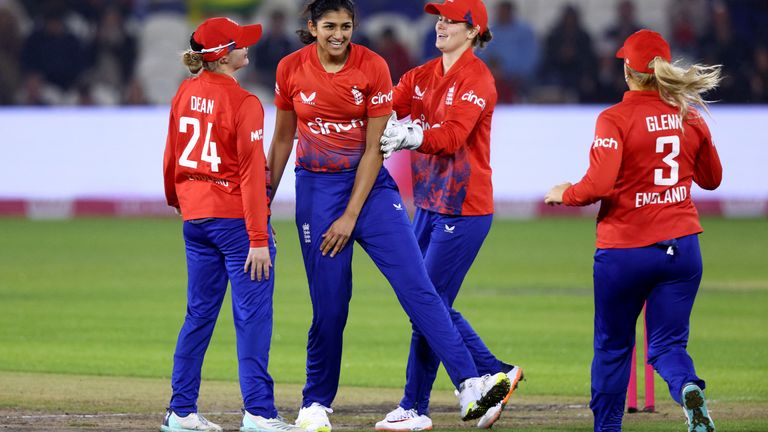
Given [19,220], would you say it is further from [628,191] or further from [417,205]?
[628,191]

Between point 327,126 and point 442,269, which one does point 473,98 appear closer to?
point 327,126

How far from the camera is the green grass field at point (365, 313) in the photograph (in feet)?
34.0

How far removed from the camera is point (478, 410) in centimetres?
741

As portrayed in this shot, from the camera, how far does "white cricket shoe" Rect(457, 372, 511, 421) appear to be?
739cm

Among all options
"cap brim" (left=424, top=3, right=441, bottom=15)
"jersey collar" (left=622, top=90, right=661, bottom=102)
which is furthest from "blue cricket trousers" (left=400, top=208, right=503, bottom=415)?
"jersey collar" (left=622, top=90, right=661, bottom=102)

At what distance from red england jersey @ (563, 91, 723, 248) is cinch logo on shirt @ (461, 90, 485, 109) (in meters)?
1.01

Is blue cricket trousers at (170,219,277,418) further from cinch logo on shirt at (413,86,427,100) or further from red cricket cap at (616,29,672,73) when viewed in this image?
red cricket cap at (616,29,672,73)

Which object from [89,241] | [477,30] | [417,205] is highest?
[477,30]

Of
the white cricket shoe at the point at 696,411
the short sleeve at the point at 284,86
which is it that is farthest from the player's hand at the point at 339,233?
the white cricket shoe at the point at 696,411

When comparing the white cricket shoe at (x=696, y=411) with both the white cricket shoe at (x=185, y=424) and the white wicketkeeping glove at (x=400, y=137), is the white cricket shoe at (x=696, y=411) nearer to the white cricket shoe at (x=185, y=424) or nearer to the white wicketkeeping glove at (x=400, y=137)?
the white wicketkeeping glove at (x=400, y=137)

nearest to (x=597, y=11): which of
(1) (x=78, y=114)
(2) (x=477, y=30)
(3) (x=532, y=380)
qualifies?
(1) (x=78, y=114)

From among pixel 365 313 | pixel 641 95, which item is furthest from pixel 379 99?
pixel 365 313

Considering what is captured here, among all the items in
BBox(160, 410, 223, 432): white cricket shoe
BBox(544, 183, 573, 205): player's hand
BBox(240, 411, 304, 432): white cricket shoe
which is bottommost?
BBox(160, 410, 223, 432): white cricket shoe

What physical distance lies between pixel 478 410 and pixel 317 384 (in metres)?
1.00
